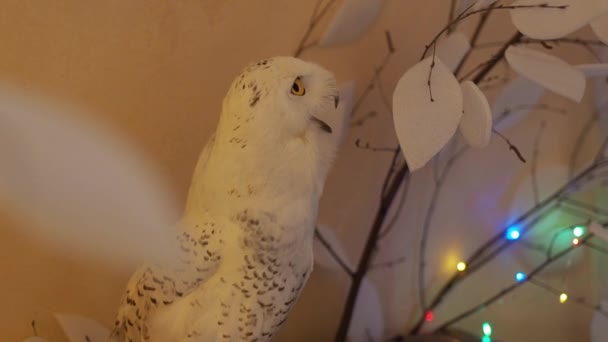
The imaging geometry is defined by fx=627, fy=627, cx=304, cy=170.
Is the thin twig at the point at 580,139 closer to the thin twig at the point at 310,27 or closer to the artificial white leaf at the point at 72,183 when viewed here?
the thin twig at the point at 310,27

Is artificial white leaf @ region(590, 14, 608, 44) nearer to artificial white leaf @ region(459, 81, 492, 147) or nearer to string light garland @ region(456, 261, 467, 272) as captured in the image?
artificial white leaf @ region(459, 81, 492, 147)

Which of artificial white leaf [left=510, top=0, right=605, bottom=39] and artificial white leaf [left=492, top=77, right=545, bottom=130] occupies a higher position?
artificial white leaf [left=510, top=0, right=605, bottom=39]

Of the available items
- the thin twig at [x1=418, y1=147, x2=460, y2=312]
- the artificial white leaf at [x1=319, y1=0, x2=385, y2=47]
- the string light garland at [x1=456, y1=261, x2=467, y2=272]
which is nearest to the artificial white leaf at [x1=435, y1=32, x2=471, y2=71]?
the artificial white leaf at [x1=319, y1=0, x2=385, y2=47]

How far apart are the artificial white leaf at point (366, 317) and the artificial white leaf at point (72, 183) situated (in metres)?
0.33

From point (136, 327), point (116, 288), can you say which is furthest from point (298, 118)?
point (116, 288)

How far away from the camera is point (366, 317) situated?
2.96 feet

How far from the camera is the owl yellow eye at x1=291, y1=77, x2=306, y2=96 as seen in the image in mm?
557

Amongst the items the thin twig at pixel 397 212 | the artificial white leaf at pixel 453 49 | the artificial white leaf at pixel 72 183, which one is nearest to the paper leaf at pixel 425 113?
the artificial white leaf at pixel 453 49

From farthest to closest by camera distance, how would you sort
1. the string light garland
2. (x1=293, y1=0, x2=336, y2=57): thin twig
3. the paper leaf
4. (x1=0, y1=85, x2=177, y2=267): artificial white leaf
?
the string light garland, (x1=293, y1=0, x2=336, y2=57): thin twig, (x1=0, y1=85, x2=177, y2=267): artificial white leaf, the paper leaf

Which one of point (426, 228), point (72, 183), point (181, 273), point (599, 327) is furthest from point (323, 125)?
point (599, 327)

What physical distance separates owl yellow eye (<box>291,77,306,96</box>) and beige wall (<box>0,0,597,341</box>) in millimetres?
232

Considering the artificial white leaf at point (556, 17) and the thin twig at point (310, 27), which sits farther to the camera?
the thin twig at point (310, 27)

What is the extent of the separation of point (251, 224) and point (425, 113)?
174 mm

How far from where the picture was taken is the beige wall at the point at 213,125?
2.28 feet
